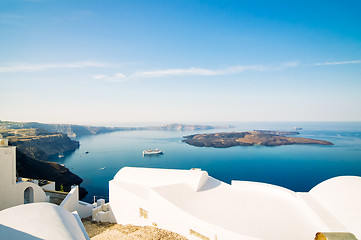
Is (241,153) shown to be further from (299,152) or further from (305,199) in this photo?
(305,199)

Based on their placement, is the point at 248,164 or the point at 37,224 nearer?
the point at 37,224

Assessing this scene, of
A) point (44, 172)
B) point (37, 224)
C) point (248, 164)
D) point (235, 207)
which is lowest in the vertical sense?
point (248, 164)

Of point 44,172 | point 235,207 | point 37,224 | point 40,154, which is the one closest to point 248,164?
point 44,172

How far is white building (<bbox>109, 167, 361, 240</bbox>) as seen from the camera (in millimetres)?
5664

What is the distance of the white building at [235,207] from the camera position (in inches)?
223

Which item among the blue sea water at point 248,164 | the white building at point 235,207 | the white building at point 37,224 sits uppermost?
the white building at point 37,224

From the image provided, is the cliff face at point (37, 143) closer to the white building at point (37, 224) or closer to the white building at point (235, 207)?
the white building at point (235, 207)

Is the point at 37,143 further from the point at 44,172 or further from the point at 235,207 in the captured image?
the point at 235,207

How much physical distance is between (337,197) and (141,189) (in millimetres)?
7354

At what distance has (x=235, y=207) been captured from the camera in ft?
23.6

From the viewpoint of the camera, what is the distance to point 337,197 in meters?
6.48

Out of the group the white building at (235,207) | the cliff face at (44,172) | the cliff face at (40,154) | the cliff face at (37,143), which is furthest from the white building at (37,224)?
the cliff face at (37,143)

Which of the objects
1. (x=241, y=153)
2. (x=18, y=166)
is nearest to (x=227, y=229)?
(x=18, y=166)

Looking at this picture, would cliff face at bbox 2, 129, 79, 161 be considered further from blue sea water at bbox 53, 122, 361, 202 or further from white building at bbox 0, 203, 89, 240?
white building at bbox 0, 203, 89, 240
